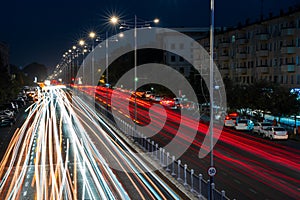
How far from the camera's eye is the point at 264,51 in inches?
2345

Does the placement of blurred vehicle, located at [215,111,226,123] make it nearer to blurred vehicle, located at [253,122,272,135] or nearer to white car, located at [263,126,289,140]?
blurred vehicle, located at [253,122,272,135]

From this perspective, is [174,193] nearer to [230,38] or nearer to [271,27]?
[271,27]

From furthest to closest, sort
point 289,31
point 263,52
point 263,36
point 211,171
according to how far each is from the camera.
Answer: point 263,52 → point 263,36 → point 289,31 → point 211,171

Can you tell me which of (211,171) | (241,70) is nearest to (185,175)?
(211,171)

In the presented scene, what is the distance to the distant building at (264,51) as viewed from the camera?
52.3 m

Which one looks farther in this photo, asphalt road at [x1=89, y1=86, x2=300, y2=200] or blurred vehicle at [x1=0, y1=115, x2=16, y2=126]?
blurred vehicle at [x1=0, y1=115, x2=16, y2=126]

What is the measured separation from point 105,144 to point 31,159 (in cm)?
621

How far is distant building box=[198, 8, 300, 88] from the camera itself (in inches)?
2058

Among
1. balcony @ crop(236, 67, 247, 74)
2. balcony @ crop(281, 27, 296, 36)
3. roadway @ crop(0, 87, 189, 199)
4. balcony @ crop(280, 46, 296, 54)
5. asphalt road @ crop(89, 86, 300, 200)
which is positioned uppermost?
balcony @ crop(281, 27, 296, 36)

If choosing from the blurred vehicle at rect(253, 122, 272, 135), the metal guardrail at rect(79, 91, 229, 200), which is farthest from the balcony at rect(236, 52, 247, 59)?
the metal guardrail at rect(79, 91, 229, 200)

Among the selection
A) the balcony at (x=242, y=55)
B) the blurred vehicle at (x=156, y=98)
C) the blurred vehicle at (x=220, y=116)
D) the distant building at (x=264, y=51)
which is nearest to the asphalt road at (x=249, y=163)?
the blurred vehicle at (x=220, y=116)

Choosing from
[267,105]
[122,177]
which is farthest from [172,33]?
[122,177]

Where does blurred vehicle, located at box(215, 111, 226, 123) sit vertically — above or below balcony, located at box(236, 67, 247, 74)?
below

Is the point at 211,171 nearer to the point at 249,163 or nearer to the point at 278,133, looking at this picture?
the point at 249,163
